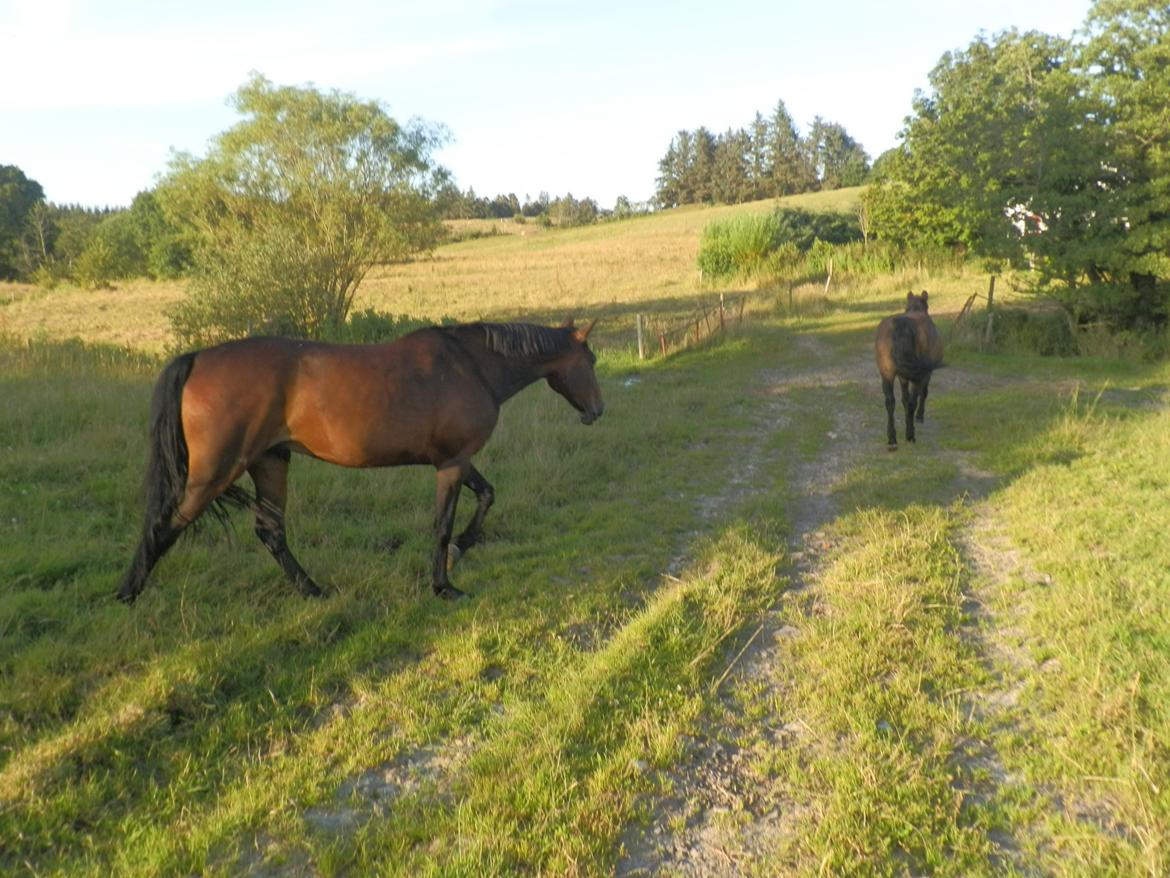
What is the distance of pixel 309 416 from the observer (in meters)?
5.02

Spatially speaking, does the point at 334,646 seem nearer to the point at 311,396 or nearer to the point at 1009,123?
the point at 311,396

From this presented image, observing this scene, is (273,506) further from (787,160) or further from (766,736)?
(787,160)

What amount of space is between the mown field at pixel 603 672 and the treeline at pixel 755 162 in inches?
4060

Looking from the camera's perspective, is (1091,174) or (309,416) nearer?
(309,416)

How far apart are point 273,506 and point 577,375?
8.05 feet

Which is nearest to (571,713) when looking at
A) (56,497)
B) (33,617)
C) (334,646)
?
(334,646)

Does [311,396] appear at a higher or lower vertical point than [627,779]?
higher

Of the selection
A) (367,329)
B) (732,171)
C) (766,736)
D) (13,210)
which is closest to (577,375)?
(766,736)

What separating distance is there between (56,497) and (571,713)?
206 inches

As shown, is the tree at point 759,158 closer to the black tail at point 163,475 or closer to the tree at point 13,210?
the tree at point 13,210

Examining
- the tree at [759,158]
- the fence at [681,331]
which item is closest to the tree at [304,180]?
the fence at [681,331]

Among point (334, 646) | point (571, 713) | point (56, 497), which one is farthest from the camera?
point (56, 497)

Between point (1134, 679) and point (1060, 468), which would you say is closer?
point (1134, 679)

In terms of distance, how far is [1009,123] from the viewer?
19.8 meters
